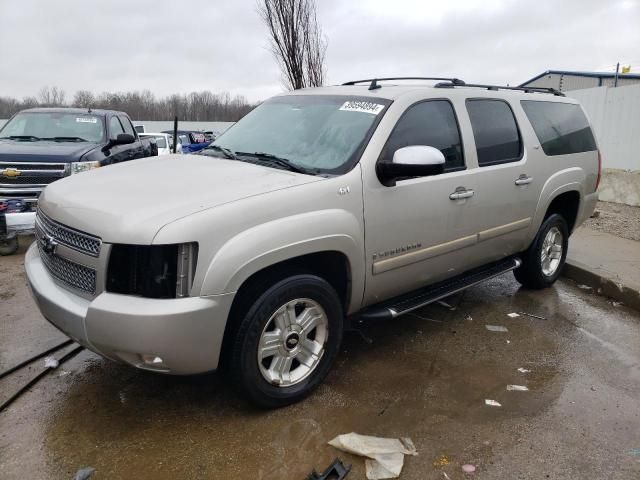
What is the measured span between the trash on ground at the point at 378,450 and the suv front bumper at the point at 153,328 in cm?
82

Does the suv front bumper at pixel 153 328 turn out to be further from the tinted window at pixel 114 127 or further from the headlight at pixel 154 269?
the tinted window at pixel 114 127

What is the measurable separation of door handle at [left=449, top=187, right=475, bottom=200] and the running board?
742 mm

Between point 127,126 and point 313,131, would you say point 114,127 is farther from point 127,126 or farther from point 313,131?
point 313,131

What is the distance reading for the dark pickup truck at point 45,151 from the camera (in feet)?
21.2

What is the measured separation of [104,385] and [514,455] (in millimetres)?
2517

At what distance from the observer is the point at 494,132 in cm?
433

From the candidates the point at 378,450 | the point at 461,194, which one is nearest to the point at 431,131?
the point at 461,194

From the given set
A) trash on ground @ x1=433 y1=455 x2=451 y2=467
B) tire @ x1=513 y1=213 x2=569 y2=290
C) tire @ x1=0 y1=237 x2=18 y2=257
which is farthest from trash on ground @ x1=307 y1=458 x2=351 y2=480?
tire @ x1=0 y1=237 x2=18 y2=257

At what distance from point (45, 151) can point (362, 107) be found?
→ 5407 mm

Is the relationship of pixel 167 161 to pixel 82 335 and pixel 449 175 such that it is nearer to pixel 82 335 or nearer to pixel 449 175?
pixel 82 335

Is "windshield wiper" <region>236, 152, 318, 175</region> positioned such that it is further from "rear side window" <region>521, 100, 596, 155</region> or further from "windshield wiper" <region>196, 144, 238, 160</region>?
"rear side window" <region>521, 100, 596, 155</region>

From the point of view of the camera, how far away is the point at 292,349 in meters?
3.12

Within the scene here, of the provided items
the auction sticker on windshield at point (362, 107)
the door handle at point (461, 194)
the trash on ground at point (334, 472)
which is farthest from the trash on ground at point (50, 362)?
the door handle at point (461, 194)

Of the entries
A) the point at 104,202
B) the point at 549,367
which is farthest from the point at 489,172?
the point at 104,202
